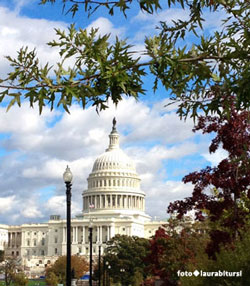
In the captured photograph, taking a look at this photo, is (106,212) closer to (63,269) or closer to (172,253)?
(63,269)

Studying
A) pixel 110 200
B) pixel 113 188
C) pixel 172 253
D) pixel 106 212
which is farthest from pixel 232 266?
pixel 110 200

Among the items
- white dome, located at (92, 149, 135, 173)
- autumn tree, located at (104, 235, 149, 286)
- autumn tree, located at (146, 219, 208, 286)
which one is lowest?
autumn tree, located at (146, 219, 208, 286)

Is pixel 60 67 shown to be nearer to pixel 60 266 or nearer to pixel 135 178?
pixel 60 266

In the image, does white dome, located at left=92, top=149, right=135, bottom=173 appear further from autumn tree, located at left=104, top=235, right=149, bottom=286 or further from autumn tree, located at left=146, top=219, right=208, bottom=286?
autumn tree, located at left=146, top=219, right=208, bottom=286

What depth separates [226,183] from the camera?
2270 cm

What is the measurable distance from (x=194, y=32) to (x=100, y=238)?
177015 millimetres

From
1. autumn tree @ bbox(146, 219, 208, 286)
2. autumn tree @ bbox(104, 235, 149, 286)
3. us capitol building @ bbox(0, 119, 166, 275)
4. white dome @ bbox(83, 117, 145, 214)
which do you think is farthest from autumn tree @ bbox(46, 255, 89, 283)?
autumn tree @ bbox(146, 219, 208, 286)

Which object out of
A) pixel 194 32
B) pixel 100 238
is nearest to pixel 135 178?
pixel 100 238

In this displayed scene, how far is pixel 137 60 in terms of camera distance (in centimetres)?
917

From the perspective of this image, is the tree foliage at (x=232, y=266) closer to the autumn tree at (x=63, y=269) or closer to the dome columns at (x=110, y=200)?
the autumn tree at (x=63, y=269)

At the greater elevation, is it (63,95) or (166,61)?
(166,61)

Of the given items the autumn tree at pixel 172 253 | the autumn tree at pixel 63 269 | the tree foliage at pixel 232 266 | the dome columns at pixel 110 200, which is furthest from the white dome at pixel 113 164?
the tree foliage at pixel 232 266

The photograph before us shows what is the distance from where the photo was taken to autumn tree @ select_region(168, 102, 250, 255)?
22156 millimetres

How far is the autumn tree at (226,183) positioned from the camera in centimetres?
2216
